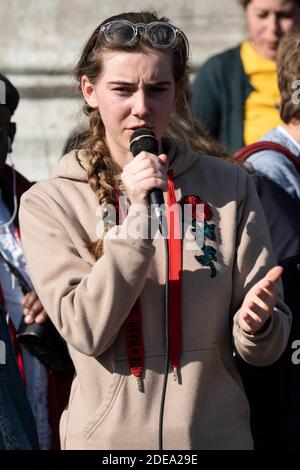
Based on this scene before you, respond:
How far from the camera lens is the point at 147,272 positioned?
3.89 m

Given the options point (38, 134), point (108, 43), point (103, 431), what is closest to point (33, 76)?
point (38, 134)

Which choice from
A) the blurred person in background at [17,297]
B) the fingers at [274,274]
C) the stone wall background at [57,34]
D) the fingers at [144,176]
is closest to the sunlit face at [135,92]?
the fingers at [144,176]

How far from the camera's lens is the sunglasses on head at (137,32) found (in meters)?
4.13

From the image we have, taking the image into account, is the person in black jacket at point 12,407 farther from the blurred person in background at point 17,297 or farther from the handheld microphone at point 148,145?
the handheld microphone at point 148,145

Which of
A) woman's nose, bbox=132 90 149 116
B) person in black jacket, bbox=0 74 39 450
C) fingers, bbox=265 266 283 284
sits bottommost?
person in black jacket, bbox=0 74 39 450

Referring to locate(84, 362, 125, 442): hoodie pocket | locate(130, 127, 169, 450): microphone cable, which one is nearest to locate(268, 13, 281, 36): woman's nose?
locate(130, 127, 169, 450): microphone cable

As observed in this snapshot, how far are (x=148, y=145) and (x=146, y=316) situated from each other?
0.51 meters

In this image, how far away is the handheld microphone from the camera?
378cm

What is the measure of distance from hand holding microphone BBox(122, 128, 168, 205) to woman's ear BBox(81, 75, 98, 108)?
45 cm

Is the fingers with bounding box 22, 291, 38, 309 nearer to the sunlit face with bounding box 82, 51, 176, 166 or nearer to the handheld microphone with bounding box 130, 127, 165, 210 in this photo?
the sunlit face with bounding box 82, 51, 176, 166
